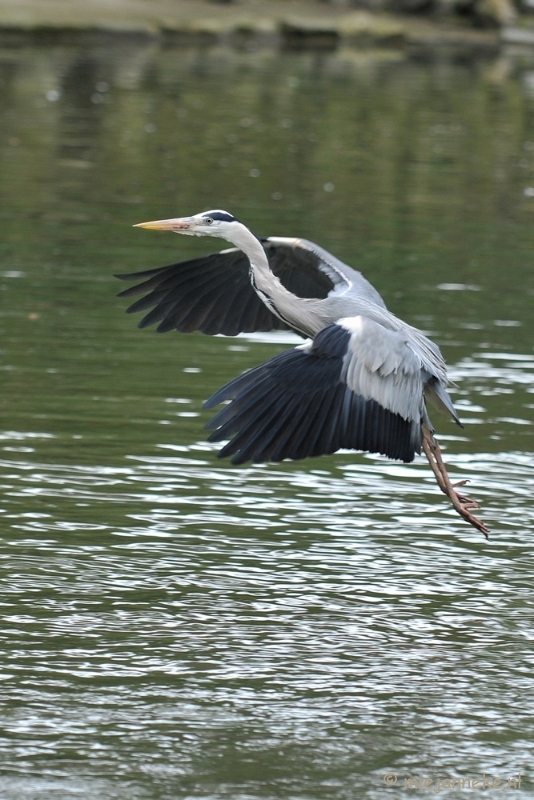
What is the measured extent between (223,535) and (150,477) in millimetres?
1003

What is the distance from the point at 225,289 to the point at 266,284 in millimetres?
1256

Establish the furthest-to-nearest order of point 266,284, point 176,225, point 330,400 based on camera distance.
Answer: point 176,225, point 266,284, point 330,400

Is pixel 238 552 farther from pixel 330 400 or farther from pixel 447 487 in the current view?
pixel 330 400

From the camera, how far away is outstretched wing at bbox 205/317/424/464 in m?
6.14

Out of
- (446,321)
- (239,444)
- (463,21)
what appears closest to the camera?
(239,444)

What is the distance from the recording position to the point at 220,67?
36.9 meters

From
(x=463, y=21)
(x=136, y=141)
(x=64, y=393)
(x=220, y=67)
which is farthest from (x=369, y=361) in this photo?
(x=463, y=21)

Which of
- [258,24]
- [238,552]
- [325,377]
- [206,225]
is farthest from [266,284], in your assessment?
[258,24]

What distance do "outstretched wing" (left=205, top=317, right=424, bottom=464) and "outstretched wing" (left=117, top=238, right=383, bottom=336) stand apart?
1583mm

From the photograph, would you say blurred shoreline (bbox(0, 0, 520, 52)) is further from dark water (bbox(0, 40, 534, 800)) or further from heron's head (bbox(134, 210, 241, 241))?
heron's head (bbox(134, 210, 241, 241))

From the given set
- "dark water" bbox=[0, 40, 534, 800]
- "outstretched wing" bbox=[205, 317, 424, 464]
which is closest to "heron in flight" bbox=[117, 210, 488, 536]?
"outstretched wing" bbox=[205, 317, 424, 464]

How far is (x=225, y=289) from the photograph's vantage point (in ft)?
27.8

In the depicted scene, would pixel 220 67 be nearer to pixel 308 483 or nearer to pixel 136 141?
pixel 136 141

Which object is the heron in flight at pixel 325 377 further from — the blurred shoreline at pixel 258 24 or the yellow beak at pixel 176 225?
the blurred shoreline at pixel 258 24
